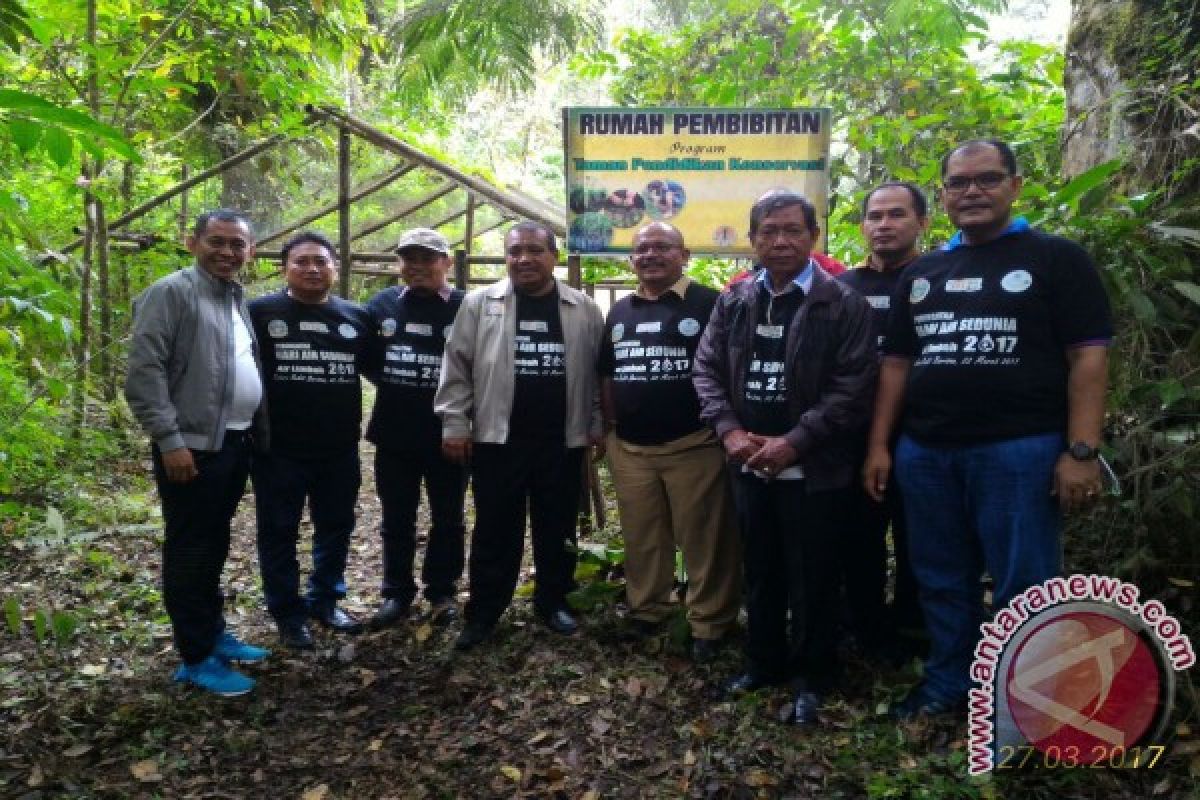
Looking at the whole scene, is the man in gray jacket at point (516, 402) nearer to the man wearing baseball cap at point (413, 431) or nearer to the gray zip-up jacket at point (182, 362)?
the man wearing baseball cap at point (413, 431)

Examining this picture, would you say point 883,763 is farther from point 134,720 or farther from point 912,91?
point 912,91

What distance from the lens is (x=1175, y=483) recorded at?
308 cm

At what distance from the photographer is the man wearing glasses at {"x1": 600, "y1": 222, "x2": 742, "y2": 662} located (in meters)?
3.86

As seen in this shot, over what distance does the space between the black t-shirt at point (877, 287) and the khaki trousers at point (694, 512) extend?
0.93 metres

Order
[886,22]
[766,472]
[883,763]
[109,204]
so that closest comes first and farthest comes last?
[883,763]
[766,472]
[886,22]
[109,204]

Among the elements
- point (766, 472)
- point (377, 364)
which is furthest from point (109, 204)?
point (766, 472)

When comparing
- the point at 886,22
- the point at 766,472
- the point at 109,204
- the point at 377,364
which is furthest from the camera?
the point at 109,204

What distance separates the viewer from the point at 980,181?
285 centimetres

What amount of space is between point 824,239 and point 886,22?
2420 mm

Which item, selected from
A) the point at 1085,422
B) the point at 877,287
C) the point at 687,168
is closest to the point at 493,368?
the point at 687,168

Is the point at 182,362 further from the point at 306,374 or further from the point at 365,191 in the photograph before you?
the point at 365,191

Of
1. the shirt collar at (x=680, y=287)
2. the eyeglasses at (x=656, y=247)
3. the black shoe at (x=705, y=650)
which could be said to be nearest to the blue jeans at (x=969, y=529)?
the black shoe at (x=705, y=650)

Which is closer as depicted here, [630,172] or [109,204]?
[630,172]

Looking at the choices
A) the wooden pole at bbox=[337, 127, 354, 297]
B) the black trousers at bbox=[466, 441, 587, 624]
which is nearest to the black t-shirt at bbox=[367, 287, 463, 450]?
the black trousers at bbox=[466, 441, 587, 624]
